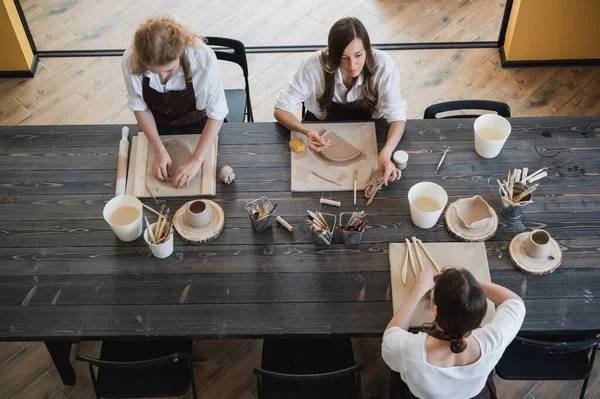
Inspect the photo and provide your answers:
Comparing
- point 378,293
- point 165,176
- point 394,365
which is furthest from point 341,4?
point 394,365

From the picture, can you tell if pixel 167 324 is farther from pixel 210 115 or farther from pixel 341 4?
pixel 341 4

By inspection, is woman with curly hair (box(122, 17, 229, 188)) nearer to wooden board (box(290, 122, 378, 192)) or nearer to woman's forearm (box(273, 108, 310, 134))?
woman's forearm (box(273, 108, 310, 134))

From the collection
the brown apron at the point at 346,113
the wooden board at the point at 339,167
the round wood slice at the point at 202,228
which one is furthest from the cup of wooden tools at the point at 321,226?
the brown apron at the point at 346,113

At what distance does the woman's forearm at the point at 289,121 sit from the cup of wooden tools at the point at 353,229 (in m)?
0.53

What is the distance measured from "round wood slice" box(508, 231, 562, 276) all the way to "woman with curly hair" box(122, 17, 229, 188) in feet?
4.48

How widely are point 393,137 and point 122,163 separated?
121cm

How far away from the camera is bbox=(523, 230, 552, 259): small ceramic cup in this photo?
238 cm

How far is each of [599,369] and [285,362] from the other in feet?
5.25

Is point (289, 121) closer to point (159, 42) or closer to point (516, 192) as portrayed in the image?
point (159, 42)

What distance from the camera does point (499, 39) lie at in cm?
454

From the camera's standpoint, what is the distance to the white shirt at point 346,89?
287 cm

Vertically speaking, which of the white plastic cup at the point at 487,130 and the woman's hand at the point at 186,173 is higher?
the white plastic cup at the point at 487,130

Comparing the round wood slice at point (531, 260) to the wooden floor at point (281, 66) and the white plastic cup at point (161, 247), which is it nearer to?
the white plastic cup at point (161, 247)

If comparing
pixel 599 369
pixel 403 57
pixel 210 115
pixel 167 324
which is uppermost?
pixel 210 115
